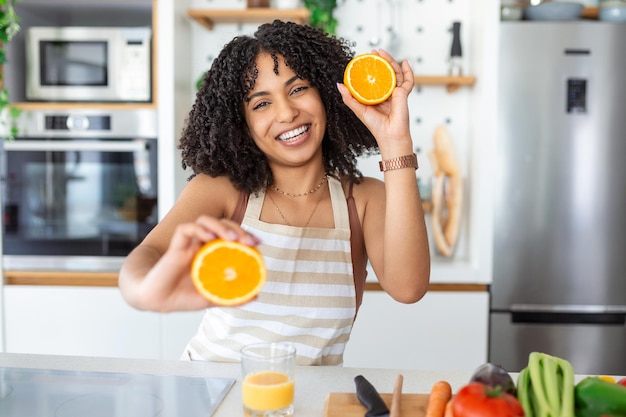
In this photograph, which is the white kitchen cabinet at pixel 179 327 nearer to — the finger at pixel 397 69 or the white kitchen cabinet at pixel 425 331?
the white kitchen cabinet at pixel 425 331

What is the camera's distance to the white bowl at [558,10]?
2715 mm

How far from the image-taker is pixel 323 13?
2.83 meters

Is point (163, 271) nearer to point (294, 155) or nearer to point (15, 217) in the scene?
point (294, 155)

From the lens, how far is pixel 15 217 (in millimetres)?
2686

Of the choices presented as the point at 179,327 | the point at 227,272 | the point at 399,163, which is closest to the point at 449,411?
the point at 227,272

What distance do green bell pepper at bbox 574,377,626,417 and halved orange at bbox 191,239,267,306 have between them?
0.51 m

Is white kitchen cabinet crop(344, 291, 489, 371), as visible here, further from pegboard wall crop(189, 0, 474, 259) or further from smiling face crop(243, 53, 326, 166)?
smiling face crop(243, 53, 326, 166)

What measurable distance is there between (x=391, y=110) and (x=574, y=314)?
1771 mm

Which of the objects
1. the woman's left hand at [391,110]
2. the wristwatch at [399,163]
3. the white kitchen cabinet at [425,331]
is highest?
the woman's left hand at [391,110]

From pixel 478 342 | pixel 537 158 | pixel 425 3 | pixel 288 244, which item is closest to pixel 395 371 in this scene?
pixel 288 244

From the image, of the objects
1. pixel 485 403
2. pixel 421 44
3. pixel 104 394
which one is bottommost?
pixel 104 394

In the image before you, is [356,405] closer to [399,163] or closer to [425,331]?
[399,163]

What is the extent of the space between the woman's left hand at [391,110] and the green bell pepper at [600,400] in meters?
0.60

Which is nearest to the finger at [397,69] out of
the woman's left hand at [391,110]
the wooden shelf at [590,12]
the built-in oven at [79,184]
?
the woman's left hand at [391,110]
